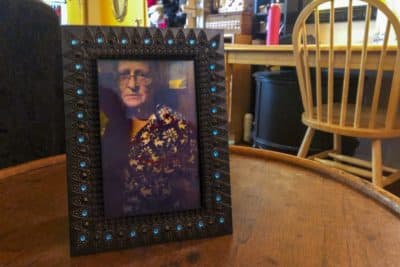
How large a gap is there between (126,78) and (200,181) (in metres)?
0.15

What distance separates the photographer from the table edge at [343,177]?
54 centimetres

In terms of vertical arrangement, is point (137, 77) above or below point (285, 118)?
above

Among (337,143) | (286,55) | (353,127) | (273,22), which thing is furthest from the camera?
(273,22)

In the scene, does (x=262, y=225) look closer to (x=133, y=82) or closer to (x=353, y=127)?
(x=133, y=82)

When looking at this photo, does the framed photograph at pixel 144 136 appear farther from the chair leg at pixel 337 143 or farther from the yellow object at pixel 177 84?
the chair leg at pixel 337 143

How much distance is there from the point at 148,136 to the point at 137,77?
0.07m

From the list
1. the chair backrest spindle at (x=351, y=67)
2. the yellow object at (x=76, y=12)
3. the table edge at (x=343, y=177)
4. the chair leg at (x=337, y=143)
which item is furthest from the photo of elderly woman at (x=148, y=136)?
the chair leg at (x=337, y=143)

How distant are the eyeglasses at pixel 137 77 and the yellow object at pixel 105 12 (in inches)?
14.9

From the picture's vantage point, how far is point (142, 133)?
0.42 m

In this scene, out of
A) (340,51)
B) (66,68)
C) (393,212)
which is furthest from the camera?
(340,51)

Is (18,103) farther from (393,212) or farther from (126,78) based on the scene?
(393,212)

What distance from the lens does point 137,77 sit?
0.42 meters

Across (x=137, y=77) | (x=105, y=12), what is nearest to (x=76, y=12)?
(x=105, y=12)

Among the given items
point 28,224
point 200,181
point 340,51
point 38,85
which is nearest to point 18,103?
point 38,85
